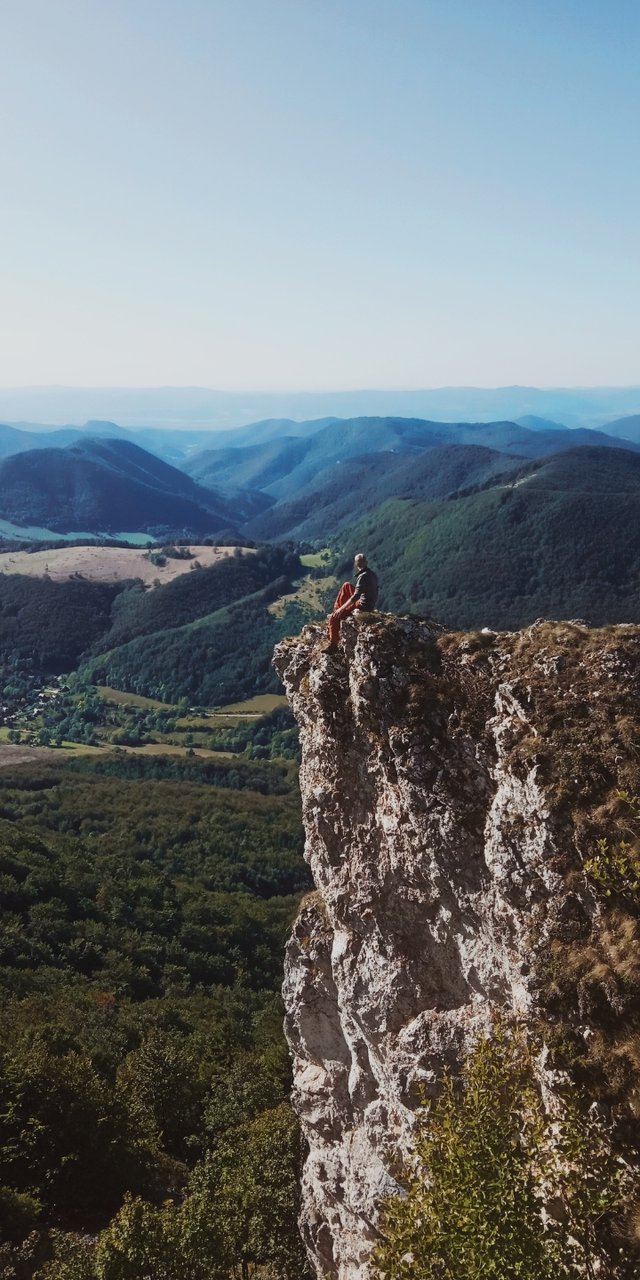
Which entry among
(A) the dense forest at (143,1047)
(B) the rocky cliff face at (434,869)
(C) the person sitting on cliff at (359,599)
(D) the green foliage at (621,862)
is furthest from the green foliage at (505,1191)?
(C) the person sitting on cliff at (359,599)

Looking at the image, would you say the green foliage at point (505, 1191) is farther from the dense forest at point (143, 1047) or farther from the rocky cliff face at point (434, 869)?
the dense forest at point (143, 1047)

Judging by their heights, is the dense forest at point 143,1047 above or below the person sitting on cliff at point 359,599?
below

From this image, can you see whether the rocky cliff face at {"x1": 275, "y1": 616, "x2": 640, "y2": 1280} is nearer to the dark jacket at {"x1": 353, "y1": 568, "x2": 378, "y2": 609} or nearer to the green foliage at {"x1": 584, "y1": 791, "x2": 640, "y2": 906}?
the green foliage at {"x1": 584, "y1": 791, "x2": 640, "y2": 906}

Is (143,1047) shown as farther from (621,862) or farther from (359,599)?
(621,862)

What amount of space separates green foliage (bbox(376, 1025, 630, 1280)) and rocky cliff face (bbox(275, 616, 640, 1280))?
114cm

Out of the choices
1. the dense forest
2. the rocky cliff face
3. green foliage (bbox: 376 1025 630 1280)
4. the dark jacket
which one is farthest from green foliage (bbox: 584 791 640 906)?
the dense forest

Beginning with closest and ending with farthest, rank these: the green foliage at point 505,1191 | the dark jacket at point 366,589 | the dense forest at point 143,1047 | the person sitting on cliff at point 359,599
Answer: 1. the green foliage at point 505,1191
2. the person sitting on cliff at point 359,599
3. the dark jacket at point 366,589
4. the dense forest at point 143,1047

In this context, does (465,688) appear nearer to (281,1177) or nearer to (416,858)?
(416,858)

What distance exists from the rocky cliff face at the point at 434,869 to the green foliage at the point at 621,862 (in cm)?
31

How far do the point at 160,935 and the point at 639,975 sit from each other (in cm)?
6893

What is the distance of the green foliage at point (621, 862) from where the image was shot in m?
15.2

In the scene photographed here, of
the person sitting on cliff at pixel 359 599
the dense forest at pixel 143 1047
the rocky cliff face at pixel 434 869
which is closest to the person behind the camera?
the rocky cliff face at pixel 434 869

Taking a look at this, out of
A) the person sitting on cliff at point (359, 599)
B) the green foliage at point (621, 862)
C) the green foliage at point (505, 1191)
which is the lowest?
the green foliage at point (505, 1191)

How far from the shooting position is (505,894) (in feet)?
55.6
